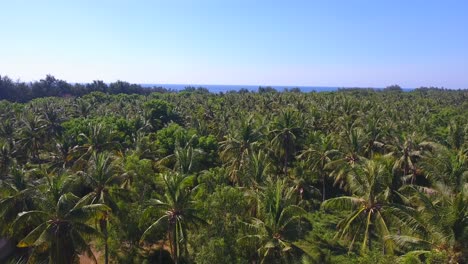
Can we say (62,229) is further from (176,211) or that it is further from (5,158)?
(5,158)

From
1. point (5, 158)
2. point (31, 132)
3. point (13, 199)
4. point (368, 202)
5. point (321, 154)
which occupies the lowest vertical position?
point (321, 154)

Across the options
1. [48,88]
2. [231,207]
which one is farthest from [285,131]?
[48,88]

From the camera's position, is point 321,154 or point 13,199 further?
point 321,154

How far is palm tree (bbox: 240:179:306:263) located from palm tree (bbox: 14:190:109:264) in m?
9.51

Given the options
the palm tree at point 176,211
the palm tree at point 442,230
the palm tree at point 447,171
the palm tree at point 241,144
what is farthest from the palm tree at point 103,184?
the palm tree at point 447,171

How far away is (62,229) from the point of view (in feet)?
73.1

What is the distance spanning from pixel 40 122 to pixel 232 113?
33.1 metres

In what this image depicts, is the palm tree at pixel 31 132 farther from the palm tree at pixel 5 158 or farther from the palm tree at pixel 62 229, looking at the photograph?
the palm tree at pixel 62 229

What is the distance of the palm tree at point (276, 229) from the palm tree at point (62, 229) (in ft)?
31.2

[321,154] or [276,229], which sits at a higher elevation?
[321,154]

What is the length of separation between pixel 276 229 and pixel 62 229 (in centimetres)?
1289

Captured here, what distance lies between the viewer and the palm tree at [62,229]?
2173 cm

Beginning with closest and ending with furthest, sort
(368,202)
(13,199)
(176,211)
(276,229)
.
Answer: (276,229), (176,211), (13,199), (368,202)

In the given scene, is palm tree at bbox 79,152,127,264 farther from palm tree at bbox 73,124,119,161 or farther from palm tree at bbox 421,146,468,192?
palm tree at bbox 421,146,468,192
